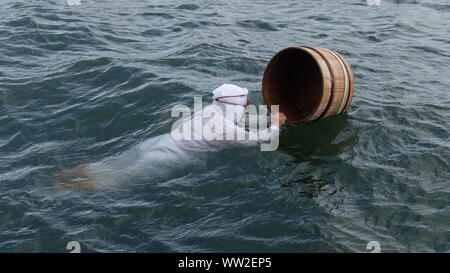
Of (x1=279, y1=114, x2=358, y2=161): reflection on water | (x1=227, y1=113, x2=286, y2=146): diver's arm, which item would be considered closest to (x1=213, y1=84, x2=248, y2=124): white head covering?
(x1=227, y1=113, x2=286, y2=146): diver's arm

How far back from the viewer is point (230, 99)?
869 cm

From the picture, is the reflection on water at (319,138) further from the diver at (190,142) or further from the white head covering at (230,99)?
the white head covering at (230,99)

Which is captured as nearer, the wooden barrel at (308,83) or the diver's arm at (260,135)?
the wooden barrel at (308,83)

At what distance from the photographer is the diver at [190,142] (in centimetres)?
840

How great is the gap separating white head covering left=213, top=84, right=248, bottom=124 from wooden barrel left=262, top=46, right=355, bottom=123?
1.00 metres

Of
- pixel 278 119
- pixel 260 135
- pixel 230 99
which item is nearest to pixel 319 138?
pixel 278 119

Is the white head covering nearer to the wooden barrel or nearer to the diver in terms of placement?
the diver

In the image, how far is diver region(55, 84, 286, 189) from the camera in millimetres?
8398

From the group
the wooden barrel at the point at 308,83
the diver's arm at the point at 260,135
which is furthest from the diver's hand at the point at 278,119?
the wooden barrel at the point at 308,83

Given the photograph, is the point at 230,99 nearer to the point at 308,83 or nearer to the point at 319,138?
the point at 319,138

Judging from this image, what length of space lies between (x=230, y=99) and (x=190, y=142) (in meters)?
0.90

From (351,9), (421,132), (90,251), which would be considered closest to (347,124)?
(421,132)

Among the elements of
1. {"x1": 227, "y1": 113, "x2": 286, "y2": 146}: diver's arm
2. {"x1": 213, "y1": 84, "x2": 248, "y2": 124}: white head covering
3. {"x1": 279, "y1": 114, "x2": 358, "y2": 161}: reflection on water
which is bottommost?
{"x1": 279, "y1": 114, "x2": 358, "y2": 161}: reflection on water
